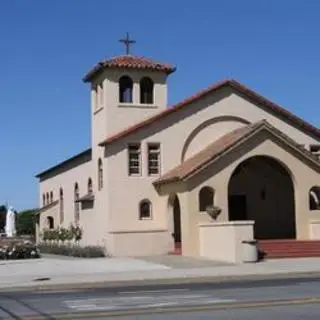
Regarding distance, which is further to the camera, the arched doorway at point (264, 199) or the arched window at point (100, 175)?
the arched doorway at point (264, 199)

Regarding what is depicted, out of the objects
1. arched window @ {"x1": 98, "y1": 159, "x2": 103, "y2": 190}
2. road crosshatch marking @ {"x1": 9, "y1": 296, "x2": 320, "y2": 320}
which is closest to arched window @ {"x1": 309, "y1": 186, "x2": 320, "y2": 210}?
arched window @ {"x1": 98, "y1": 159, "x2": 103, "y2": 190}

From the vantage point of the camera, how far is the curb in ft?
68.1

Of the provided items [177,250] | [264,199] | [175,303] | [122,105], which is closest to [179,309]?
[175,303]

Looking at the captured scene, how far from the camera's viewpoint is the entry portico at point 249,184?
106 feet

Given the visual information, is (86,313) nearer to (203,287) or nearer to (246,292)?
(246,292)

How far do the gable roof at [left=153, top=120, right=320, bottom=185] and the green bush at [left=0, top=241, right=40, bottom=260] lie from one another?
6.60 m

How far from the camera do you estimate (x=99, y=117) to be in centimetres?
3734

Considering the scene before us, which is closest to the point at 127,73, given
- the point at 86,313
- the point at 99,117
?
the point at 99,117

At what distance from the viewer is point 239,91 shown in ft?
121

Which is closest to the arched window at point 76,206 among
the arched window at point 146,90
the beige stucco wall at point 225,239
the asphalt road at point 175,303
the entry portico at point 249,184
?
the arched window at point 146,90

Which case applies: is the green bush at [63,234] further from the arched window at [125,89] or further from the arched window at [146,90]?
the arched window at [146,90]

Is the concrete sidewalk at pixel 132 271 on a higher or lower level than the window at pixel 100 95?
lower

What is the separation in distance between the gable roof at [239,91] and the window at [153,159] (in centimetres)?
121

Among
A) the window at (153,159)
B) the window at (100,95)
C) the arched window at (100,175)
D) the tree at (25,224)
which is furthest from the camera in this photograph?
the tree at (25,224)
